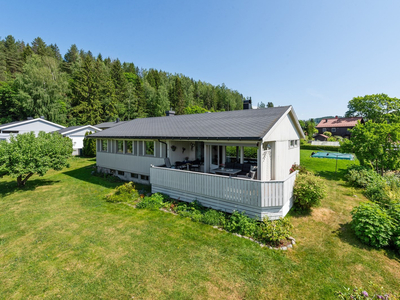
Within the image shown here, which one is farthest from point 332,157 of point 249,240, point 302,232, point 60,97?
point 60,97

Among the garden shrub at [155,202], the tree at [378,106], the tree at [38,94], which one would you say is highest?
the tree at [38,94]

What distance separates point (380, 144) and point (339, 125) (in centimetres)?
4761

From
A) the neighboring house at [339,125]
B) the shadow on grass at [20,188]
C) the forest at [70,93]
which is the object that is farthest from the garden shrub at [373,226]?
the neighboring house at [339,125]

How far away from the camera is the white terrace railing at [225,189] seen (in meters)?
6.95

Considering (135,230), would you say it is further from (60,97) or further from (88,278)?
(60,97)

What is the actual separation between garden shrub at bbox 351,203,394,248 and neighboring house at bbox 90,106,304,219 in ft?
8.02

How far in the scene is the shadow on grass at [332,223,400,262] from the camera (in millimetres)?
6059

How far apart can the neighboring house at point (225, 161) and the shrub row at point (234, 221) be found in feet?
0.96

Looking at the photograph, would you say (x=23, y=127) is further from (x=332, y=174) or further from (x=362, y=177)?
(x=362, y=177)

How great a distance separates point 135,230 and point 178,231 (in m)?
1.69

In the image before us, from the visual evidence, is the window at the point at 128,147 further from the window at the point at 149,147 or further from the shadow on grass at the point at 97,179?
the shadow on grass at the point at 97,179

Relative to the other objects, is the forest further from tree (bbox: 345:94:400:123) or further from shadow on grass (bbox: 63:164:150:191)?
tree (bbox: 345:94:400:123)

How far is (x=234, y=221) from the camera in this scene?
731cm

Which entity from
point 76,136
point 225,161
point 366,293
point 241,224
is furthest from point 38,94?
point 366,293
